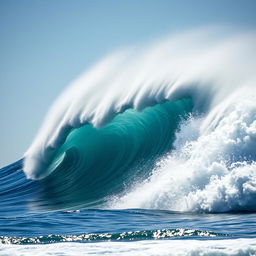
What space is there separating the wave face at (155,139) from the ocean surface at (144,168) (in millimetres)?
37

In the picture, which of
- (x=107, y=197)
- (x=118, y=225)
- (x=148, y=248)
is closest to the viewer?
(x=148, y=248)

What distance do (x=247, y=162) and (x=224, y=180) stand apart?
954 mm

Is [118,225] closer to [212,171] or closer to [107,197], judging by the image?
[212,171]

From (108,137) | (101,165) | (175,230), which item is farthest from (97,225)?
(108,137)

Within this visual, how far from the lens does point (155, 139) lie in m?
16.8

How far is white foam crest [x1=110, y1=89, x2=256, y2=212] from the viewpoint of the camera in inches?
465

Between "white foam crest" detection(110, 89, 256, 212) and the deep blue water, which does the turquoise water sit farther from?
"white foam crest" detection(110, 89, 256, 212)

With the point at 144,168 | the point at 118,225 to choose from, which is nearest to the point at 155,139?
the point at 144,168

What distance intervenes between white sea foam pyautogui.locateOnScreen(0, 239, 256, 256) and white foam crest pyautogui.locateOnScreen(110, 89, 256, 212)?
12.2 ft

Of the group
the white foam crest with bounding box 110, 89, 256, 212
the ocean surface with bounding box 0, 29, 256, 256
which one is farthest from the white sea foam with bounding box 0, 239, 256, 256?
the white foam crest with bounding box 110, 89, 256, 212

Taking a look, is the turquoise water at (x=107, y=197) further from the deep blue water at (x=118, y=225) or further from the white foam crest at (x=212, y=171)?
the white foam crest at (x=212, y=171)

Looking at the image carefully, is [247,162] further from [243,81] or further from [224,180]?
[243,81]

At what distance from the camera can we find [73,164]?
58.4 feet

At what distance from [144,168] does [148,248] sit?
7262 mm
